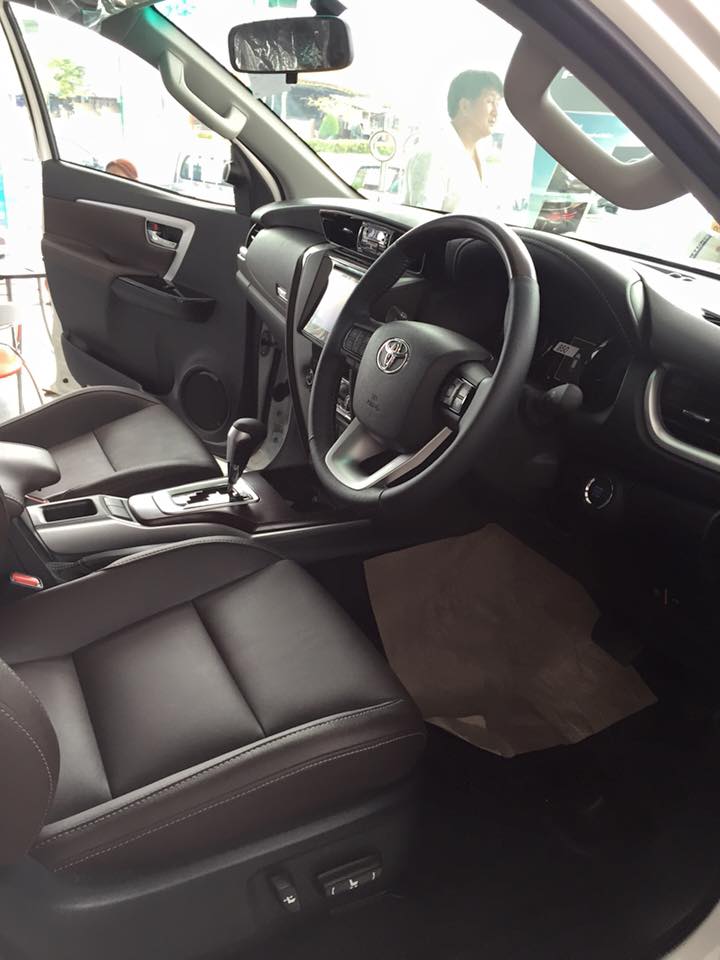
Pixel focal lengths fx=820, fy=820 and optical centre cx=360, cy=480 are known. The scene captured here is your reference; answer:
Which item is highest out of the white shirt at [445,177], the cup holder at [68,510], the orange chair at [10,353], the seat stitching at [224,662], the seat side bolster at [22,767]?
the white shirt at [445,177]

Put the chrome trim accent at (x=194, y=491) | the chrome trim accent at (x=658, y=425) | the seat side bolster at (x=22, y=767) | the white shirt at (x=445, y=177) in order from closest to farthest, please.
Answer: the seat side bolster at (x=22, y=767)
the chrome trim accent at (x=658, y=425)
the chrome trim accent at (x=194, y=491)
the white shirt at (x=445, y=177)

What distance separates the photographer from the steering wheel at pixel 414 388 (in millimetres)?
1033

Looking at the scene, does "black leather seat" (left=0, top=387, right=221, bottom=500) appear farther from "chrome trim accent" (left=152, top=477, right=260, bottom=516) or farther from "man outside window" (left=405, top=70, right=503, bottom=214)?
"man outside window" (left=405, top=70, right=503, bottom=214)

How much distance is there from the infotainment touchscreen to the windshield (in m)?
0.30

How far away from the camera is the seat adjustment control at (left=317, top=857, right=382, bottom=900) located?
43.9 inches

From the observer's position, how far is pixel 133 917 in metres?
0.96

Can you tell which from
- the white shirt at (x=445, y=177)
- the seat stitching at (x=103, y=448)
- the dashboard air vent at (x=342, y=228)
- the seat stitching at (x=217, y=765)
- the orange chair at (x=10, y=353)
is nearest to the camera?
the seat stitching at (x=217, y=765)

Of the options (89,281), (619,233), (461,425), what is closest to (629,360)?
(461,425)

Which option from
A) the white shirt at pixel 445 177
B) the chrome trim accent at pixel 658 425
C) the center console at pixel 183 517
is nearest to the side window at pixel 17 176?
the white shirt at pixel 445 177

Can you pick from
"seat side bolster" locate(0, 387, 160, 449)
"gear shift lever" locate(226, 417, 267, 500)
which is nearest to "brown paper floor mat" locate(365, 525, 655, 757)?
"gear shift lever" locate(226, 417, 267, 500)

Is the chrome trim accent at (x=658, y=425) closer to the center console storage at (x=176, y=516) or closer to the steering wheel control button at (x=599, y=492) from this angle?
the steering wheel control button at (x=599, y=492)

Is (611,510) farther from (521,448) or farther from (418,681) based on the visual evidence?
(418,681)

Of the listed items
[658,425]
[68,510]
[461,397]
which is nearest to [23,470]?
[68,510]

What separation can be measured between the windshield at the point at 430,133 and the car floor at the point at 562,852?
87cm
